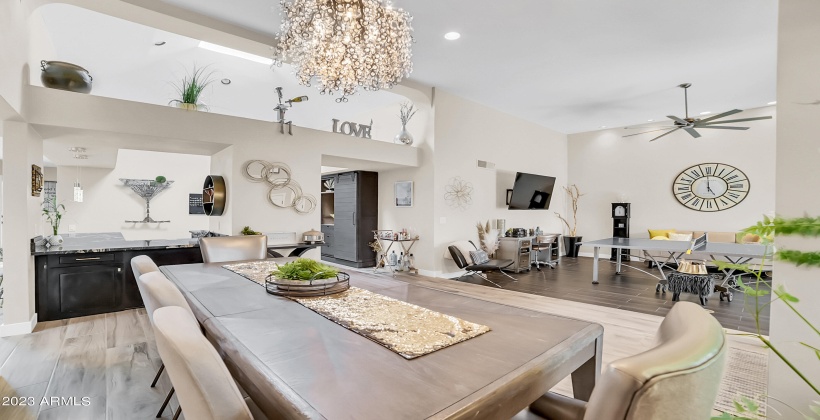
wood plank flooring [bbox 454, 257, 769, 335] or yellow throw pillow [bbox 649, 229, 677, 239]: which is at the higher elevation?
yellow throw pillow [bbox 649, 229, 677, 239]

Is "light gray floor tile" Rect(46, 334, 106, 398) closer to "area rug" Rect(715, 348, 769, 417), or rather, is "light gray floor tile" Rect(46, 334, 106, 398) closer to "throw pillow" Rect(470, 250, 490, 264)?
"area rug" Rect(715, 348, 769, 417)

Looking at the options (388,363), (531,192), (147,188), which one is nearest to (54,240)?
(147,188)

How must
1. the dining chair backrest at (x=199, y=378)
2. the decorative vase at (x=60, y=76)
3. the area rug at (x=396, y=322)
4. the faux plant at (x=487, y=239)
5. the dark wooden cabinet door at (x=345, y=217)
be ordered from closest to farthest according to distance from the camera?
the dining chair backrest at (x=199, y=378)
the area rug at (x=396, y=322)
the decorative vase at (x=60, y=76)
the faux plant at (x=487, y=239)
the dark wooden cabinet door at (x=345, y=217)

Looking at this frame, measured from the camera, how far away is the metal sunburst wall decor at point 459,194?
21.5ft

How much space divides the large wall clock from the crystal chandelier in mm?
7892

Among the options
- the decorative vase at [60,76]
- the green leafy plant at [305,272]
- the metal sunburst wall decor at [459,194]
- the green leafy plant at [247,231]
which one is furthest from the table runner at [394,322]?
the metal sunburst wall decor at [459,194]

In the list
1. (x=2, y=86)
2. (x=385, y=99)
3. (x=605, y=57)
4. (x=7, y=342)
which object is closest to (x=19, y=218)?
(x=7, y=342)

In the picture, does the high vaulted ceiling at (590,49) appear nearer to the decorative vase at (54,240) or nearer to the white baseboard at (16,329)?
the decorative vase at (54,240)

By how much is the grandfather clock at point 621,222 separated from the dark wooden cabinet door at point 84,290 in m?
9.03

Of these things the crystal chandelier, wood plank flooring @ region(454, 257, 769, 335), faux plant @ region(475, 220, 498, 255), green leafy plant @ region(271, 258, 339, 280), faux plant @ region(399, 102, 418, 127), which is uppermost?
faux plant @ region(399, 102, 418, 127)

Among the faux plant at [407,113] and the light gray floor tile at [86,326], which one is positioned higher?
the faux plant at [407,113]

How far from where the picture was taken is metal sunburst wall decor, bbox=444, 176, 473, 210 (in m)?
6.54

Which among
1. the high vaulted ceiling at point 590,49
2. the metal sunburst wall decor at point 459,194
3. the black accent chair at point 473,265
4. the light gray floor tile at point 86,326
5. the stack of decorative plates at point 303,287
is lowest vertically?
the light gray floor tile at point 86,326

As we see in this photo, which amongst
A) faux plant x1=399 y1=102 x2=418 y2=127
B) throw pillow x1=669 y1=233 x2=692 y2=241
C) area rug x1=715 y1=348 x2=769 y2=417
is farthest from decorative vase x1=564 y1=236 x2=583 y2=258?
area rug x1=715 y1=348 x2=769 y2=417
